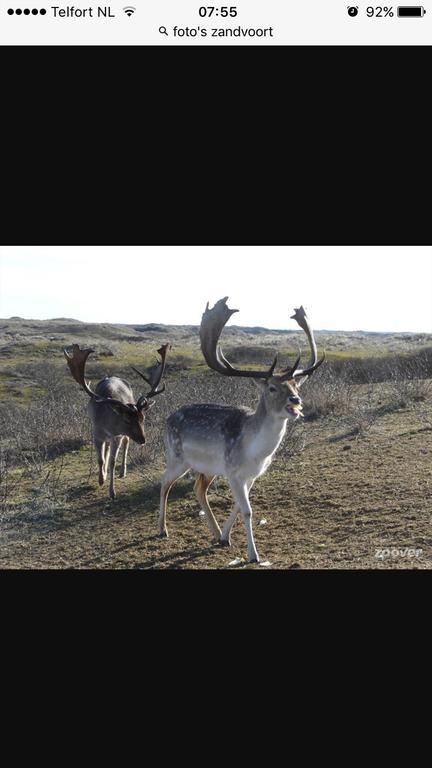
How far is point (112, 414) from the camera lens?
11.2 meters

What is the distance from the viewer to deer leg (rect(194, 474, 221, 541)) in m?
8.10

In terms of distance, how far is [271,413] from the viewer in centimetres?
728

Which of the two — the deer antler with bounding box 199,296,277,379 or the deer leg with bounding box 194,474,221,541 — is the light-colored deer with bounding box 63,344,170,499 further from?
the deer antler with bounding box 199,296,277,379

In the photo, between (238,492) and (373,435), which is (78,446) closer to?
(373,435)

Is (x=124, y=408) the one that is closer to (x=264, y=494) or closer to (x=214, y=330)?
(x=264, y=494)

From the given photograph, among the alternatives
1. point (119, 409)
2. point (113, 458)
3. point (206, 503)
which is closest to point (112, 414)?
point (119, 409)

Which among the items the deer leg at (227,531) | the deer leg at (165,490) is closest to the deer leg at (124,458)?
the deer leg at (165,490)

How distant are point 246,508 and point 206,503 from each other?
1.01 meters

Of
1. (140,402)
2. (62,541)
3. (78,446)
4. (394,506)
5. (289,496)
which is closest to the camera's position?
(394,506)

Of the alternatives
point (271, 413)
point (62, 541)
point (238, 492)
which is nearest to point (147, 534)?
point (62, 541)
